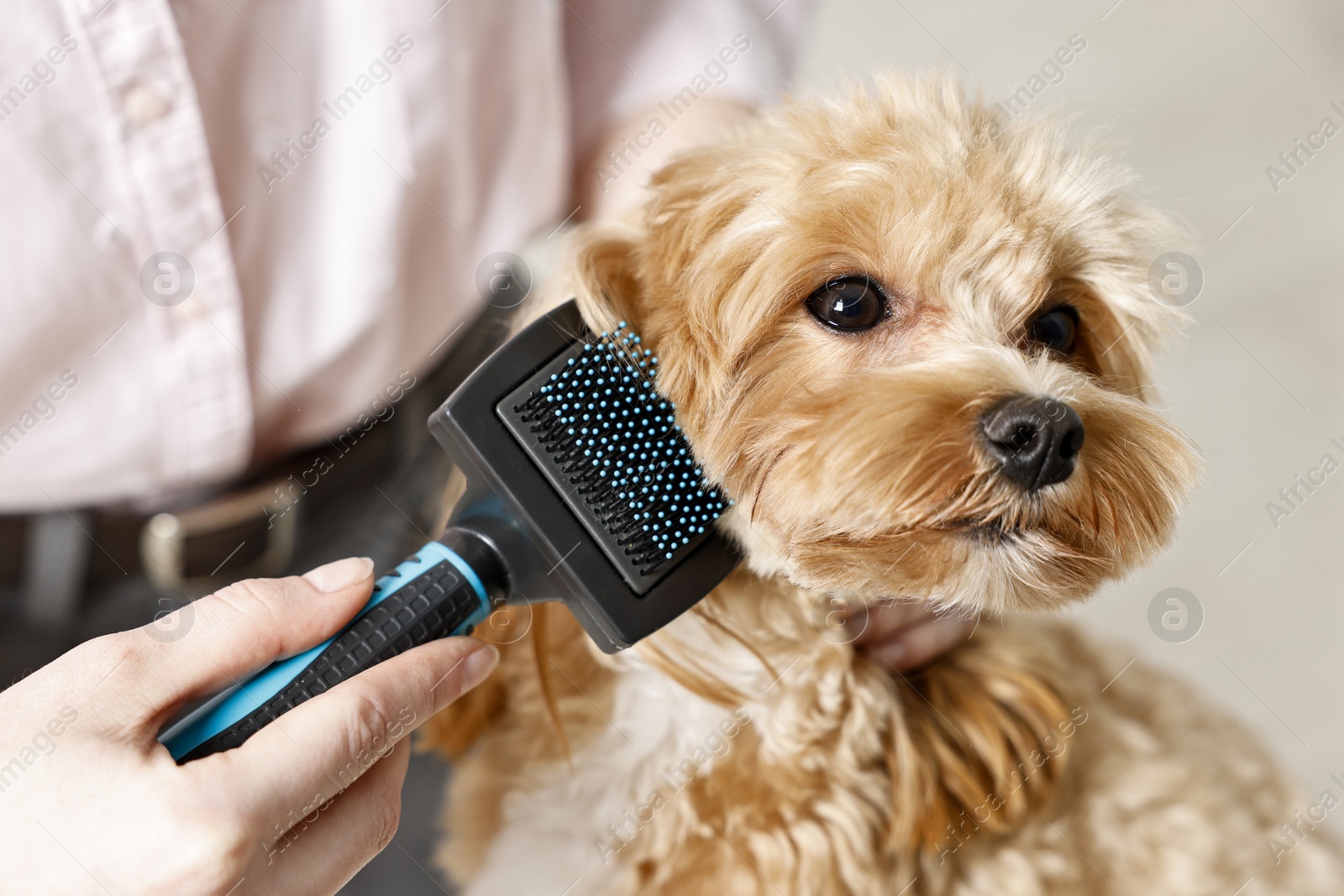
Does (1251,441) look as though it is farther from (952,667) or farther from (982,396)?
(982,396)

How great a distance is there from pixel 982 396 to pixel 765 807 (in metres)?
0.46

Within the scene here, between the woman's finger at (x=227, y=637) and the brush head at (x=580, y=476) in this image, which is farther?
the brush head at (x=580, y=476)

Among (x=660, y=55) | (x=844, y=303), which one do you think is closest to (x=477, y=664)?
(x=844, y=303)

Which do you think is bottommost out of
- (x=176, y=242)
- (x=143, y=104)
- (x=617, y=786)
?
(x=617, y=786)

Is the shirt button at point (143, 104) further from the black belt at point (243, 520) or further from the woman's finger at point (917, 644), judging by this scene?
the woman's finger at point (917, 644)

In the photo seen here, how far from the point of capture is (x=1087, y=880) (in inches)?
40.6

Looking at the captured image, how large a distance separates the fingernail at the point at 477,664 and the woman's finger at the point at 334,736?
0.02 m

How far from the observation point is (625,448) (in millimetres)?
840

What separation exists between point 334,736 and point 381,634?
0.35 ft

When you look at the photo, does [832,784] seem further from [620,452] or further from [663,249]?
[663,249]

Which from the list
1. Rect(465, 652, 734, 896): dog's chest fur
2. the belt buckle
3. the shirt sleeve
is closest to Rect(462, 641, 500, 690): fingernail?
Rect(465, 652, 734, 896): dog's chest fur

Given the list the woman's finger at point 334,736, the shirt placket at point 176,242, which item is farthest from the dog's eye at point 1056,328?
the shirt placket at point 176,242

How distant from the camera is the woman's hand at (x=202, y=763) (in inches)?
23.6

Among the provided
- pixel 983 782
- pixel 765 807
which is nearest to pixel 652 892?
pixel 765 807
